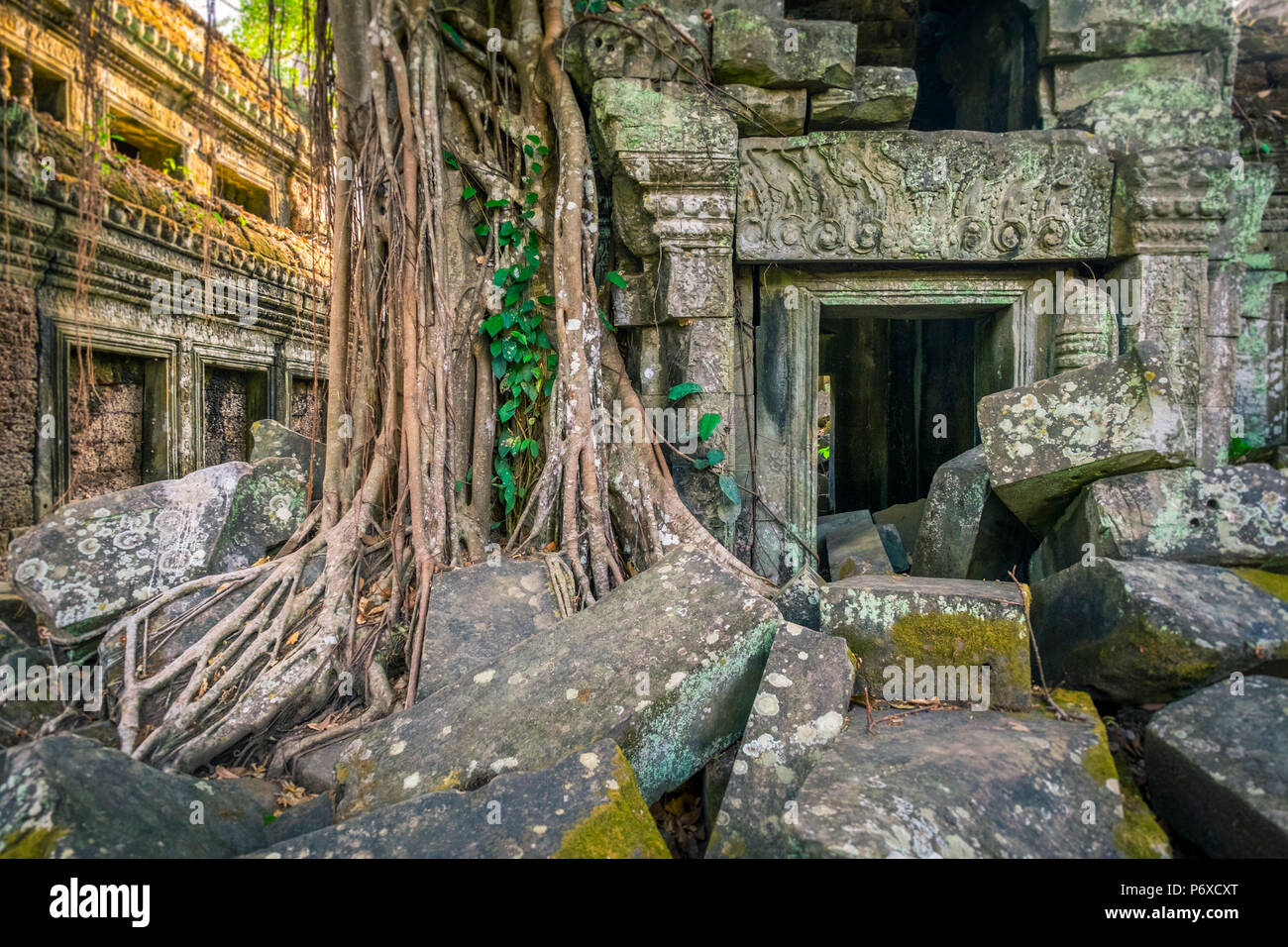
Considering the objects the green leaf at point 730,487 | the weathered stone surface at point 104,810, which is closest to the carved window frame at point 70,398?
the weathered stone surface at point 104,810

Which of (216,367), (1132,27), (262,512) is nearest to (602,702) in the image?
(262,512)

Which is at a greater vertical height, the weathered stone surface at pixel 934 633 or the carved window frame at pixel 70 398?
the carved window frame at pixel 70 398

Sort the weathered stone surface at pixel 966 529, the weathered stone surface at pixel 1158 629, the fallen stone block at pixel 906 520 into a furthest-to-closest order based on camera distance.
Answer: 1. the fallen stone block at pixel 906 520
2. the weathered stone surface at pixel 966 529
3. the weathered stone surface at pixel 1158 629

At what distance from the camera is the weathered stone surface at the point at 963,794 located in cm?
158

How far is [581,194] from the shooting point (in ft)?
11.9

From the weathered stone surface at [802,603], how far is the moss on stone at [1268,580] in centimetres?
142

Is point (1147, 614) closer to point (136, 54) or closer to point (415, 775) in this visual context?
point (415, 775)

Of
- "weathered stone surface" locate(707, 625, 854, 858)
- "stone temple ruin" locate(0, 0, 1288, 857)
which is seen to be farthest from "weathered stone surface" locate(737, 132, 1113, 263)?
"weathered stone surface" locate(707, 625, 854, 858)

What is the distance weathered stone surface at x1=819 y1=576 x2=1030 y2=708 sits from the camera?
2.27 metres

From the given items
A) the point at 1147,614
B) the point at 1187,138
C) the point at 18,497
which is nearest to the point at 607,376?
the point at 1147,614

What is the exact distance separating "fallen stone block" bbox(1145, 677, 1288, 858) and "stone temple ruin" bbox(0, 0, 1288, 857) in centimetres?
1

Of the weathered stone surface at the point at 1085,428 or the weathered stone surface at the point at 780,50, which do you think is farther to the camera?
the weathered stone surface at the point at 780,50

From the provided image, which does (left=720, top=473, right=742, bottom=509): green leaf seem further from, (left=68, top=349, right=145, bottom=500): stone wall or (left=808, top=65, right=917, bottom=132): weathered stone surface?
(left=68, top=349, right=145, bottom=500): stone wall

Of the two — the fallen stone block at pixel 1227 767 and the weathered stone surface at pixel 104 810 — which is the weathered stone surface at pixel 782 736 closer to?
the fallen stone block at pixel 1227 767
